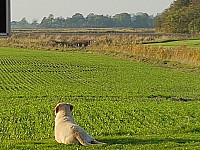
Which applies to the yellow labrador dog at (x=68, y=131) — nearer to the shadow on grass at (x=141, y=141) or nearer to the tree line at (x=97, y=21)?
the shadow on grass at (x=141, y=141)

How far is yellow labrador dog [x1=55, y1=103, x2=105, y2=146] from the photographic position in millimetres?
9117

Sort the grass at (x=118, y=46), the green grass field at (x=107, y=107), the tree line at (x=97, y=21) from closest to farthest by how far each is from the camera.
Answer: the green grass field at (x=107, y=107) < the grass at (x=118, y=46) < the tree line at (x=97, y=21)

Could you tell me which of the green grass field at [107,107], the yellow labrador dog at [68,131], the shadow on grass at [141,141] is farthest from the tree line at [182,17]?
the yellow labrador dog at [68,131]

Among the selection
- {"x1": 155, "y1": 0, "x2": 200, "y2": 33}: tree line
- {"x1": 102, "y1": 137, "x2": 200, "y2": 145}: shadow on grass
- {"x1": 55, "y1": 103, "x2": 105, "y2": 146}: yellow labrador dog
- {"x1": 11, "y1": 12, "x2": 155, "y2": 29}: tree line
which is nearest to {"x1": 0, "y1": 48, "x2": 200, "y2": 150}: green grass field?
{"x1": 102, "y1": 137, "x2": 200, "y2": 145}: shadow on grass

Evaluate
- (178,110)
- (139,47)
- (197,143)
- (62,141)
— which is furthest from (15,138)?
(139,47)

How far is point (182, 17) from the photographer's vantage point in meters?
80.6

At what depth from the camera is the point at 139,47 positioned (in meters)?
48.4

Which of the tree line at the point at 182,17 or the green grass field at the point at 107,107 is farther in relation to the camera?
the tree line at the point at 182,17

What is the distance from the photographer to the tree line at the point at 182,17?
79125 mm

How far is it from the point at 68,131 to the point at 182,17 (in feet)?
242

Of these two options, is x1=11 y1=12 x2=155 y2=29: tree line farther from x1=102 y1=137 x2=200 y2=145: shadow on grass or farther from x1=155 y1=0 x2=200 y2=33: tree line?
x1=102 y1=137 x2=200 y2=145: shadow on grass

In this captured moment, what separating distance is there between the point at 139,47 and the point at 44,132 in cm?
3721

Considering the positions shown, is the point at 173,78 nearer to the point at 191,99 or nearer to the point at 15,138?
the point at 191,99

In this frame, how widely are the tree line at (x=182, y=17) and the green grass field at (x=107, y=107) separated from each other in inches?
1916
